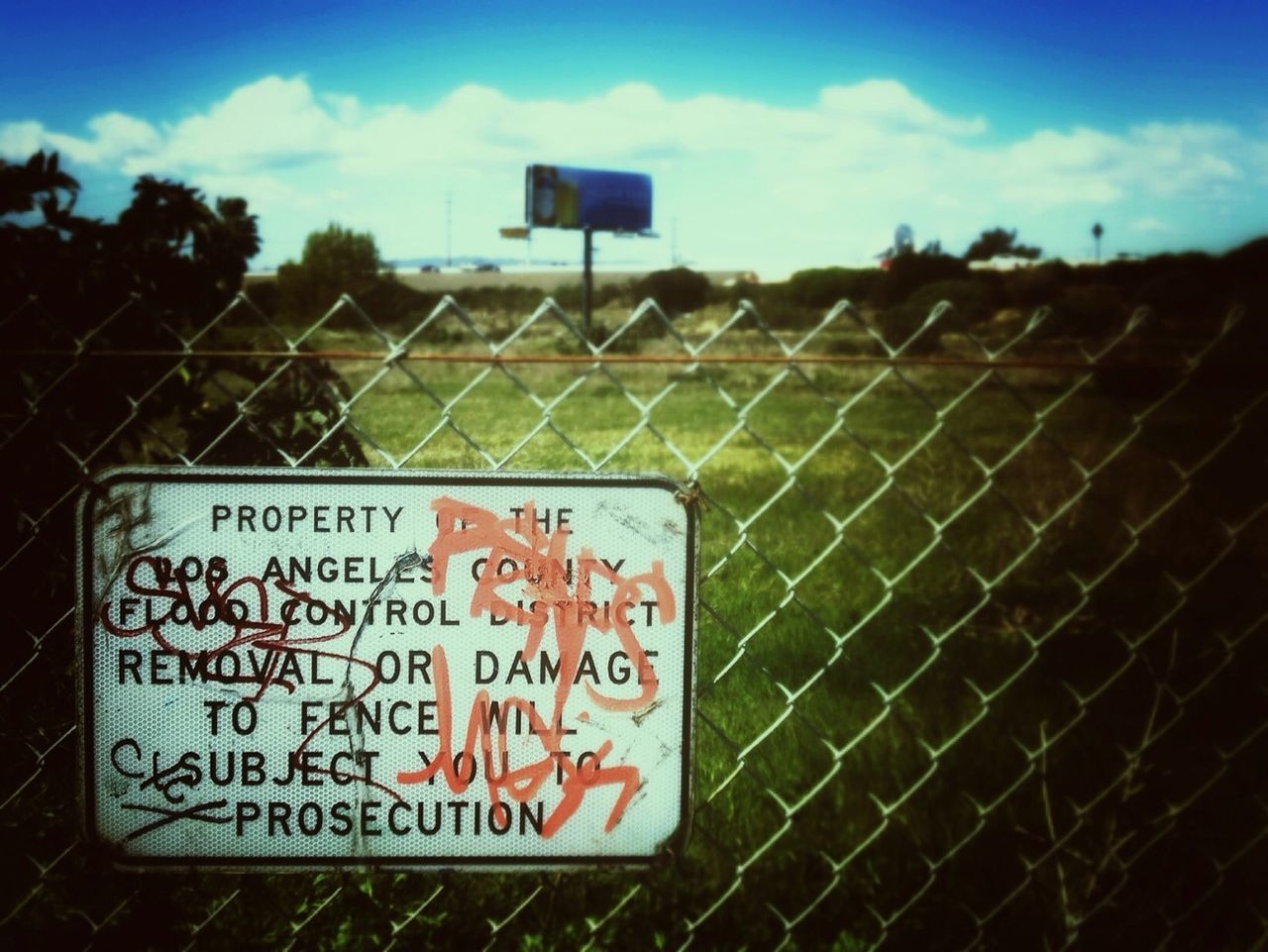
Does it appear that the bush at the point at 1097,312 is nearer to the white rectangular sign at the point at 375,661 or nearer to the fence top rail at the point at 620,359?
the fence top rail at the point at 620,359

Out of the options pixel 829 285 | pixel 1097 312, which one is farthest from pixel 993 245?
pixel 1097 312

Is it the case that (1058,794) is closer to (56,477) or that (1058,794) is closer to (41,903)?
(41,903)

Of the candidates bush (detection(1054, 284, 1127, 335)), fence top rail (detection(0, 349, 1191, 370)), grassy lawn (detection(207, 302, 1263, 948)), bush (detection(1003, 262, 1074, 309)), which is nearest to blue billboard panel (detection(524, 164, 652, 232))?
bush (detection(1003, 262, 1074, 309))

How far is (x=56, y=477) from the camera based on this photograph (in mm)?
2180

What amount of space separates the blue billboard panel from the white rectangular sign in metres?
28.4

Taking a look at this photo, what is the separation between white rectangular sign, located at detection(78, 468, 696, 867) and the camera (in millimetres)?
1416

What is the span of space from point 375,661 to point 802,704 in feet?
4.69

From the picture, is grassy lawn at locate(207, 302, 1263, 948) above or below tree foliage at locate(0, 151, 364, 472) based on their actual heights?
below

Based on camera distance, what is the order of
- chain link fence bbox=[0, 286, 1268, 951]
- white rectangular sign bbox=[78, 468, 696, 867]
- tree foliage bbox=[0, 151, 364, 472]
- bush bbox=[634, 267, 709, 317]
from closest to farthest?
white rectangular sign bbox=[78, 468, 696, 867] < chain link fence bbox=[0, 286, 1268, 951] < tree foliage bbox=[0, 151, 364, 472] < bush bbox=[634, 267, 709, 317]

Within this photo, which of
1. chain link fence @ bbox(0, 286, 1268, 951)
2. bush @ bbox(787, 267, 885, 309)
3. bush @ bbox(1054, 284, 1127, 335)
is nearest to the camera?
chain link fence @ bbox(0, 286, 1268, 951)

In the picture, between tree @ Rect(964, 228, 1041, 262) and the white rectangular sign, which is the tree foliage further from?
tree @ Rect(964, 228, 1041, 262)

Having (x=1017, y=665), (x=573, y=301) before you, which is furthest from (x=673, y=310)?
(x=1017, y=665)

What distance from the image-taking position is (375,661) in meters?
1.43

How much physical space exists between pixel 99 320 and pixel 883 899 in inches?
93.2
